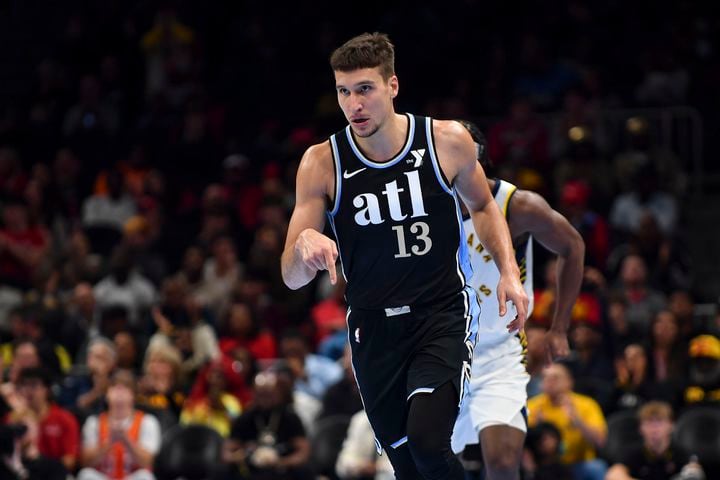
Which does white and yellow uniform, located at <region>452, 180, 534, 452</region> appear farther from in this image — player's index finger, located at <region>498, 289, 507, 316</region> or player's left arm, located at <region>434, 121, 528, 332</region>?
player's index finger, located at <region>498, 289, 507, 316</region>

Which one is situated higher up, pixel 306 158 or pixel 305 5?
pixel 305 5

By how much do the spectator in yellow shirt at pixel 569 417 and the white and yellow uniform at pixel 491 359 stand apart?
3915mm

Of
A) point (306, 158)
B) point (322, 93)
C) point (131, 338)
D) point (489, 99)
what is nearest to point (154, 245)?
point (131, 338)

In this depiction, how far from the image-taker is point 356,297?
661 centimetres

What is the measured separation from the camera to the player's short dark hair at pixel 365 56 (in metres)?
6.39

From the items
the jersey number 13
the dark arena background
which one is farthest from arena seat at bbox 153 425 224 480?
the jersey number 13

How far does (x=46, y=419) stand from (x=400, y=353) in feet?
22.5

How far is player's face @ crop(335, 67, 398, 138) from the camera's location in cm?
638

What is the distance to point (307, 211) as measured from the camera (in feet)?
21.2

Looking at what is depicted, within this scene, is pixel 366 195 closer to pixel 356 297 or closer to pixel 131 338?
pixel 356 297

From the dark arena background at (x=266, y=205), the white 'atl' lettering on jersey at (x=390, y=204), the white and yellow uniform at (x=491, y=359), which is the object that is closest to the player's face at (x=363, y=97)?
the white 'atl' lettering on jersey at (x=390, y=204)

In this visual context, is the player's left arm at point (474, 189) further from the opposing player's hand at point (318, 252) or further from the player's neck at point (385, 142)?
the opposing player's hand at point (318, 252)

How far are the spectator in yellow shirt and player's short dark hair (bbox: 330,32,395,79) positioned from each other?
582cm

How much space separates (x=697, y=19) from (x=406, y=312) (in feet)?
39.3
